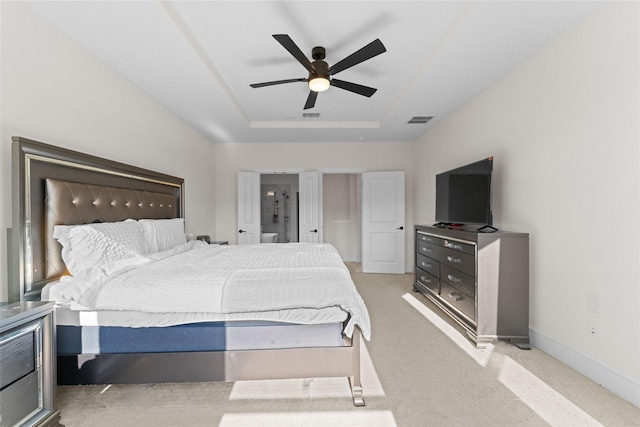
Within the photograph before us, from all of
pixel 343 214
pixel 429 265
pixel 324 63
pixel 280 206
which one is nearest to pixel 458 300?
pixel 429 265

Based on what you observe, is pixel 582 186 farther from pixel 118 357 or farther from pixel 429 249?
pixel 118 357

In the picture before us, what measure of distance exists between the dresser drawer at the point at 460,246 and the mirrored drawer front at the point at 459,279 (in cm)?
23

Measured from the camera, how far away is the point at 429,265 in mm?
3619

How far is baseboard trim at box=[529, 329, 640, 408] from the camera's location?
5.65 feet

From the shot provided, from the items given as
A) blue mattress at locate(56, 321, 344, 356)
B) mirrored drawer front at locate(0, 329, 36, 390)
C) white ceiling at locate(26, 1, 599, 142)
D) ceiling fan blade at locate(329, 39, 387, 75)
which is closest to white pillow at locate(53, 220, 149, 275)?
blue mattress at locate(56, 321, 344, 356)

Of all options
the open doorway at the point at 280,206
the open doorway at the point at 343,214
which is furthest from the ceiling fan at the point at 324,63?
the open doorway at the point at 280,206

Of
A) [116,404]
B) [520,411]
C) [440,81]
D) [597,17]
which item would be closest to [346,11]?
[440,81]

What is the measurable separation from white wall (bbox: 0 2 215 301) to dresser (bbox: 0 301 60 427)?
2.03 ft

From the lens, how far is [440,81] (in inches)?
119

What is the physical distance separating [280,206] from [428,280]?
4769 millimetres

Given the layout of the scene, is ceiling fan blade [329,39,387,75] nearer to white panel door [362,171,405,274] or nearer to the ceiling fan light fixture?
the ceiling fan light fixture

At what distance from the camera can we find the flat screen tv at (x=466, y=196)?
9.27 ft

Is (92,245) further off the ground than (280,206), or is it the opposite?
(280,206)

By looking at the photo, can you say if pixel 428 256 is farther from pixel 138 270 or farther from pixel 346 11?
pixel 138 270
